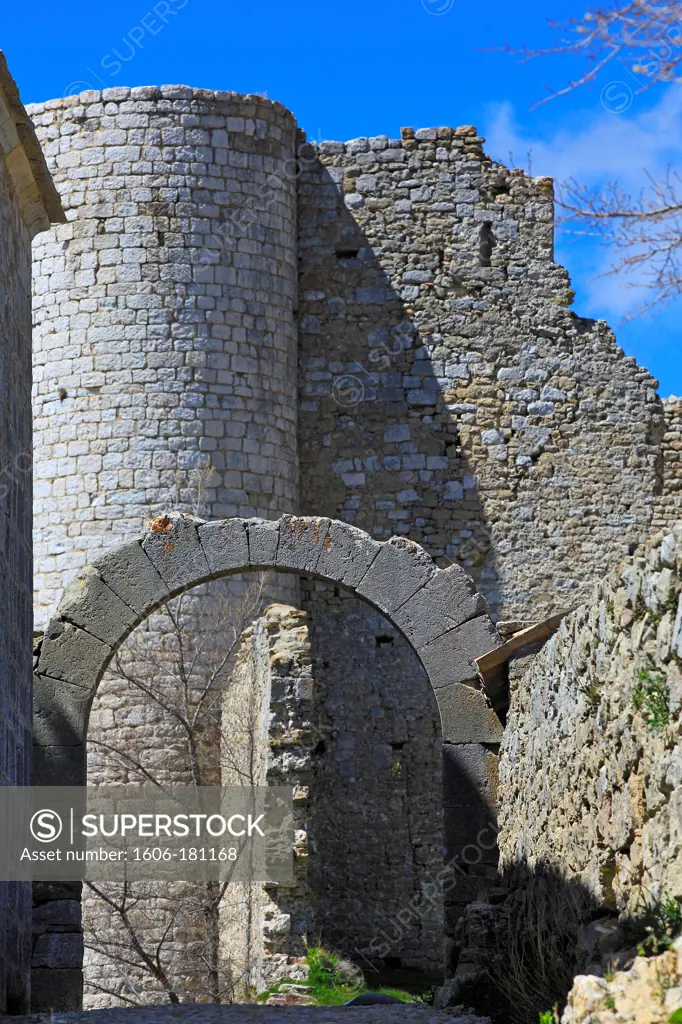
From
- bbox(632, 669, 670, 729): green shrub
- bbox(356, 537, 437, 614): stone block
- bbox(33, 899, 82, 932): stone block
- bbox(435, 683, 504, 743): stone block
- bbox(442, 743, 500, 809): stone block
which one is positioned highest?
bbox(356, 537, 437, 614): stone block

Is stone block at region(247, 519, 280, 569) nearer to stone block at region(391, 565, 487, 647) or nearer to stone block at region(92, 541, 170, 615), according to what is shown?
stone block at region(92, 541, 170, 615)

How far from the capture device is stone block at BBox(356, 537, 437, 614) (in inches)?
387

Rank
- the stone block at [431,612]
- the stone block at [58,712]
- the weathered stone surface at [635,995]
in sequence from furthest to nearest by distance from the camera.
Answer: the stone block at [431,612] → the stone block at [58,712] → the weathered stone surface at [635,995]

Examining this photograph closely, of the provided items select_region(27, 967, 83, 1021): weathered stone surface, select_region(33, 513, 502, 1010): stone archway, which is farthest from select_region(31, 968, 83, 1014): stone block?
select_region(33, 513, 502, 1010): stone archway

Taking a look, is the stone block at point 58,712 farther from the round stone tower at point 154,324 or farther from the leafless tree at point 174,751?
the round stone tower at point 154,324

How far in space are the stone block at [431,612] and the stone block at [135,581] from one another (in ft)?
4.63

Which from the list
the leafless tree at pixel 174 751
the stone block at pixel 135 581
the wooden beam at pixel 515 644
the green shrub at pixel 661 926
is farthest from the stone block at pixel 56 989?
the green shrub at pixel 661 926

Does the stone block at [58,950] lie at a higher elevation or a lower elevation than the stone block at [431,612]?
lower

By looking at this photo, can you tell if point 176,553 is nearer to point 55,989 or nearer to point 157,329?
point 55,989

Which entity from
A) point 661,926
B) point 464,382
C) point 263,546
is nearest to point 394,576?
point 263,546

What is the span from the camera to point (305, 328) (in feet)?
51.6

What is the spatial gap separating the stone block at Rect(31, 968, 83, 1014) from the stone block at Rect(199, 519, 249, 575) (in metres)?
2.44

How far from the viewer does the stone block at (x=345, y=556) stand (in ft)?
32.3

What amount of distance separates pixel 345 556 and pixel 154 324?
564 cm
